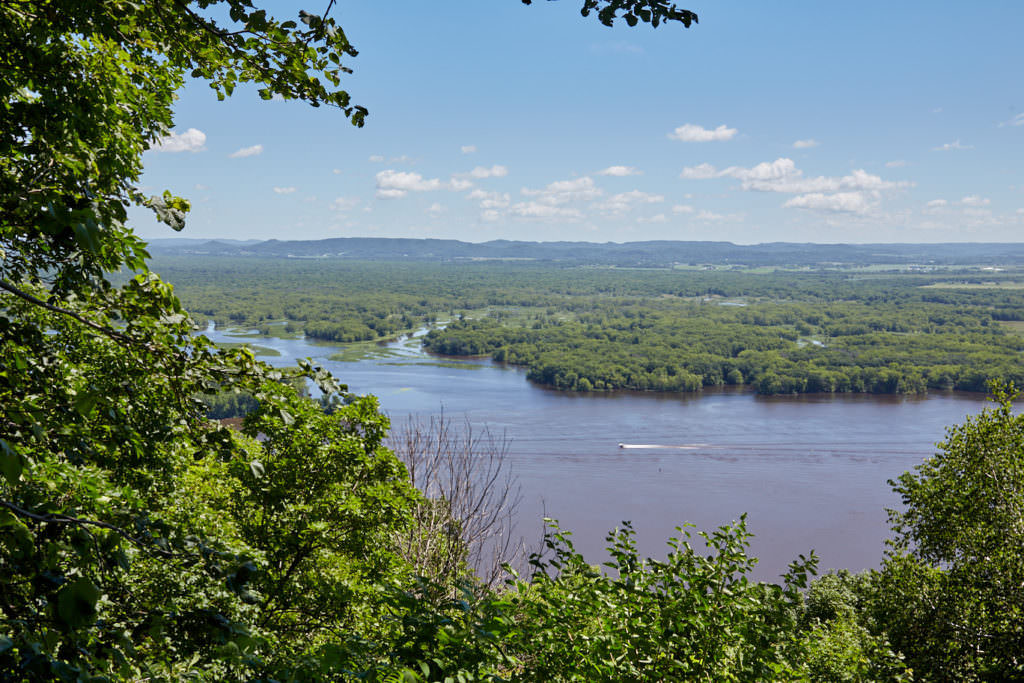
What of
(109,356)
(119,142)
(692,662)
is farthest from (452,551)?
(119,142)

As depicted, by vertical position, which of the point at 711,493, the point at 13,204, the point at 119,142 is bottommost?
the point at 711,493

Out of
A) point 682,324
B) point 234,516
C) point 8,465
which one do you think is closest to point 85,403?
point 8,465

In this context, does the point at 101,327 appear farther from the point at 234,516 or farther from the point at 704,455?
the point at 704,455

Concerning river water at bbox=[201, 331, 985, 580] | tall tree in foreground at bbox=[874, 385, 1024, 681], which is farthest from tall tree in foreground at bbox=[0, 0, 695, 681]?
river water at bbox=[201, 331, 985, 580]

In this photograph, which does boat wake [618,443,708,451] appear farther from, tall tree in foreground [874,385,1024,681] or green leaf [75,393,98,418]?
green leaf [75,393,98,418]

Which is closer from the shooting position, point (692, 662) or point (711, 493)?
point (692, 662)

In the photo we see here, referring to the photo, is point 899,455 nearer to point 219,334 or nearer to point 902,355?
point 902,355
